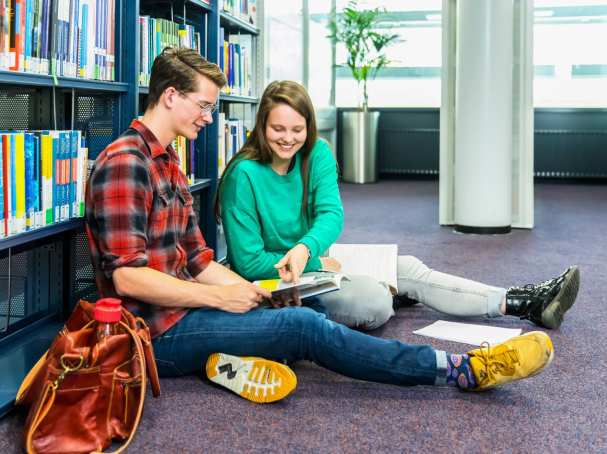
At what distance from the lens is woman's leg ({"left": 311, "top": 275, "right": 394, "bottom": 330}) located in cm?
230

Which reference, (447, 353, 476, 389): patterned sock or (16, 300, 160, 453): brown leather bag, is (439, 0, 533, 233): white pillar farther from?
(16, 300, 160, 453): brown leather bag

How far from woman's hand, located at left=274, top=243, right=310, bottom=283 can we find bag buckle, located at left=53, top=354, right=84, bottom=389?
619 millimetres

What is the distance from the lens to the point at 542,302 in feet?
8.16

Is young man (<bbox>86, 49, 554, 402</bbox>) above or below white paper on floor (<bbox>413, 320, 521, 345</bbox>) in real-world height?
above

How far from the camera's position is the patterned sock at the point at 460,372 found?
1.83 metres

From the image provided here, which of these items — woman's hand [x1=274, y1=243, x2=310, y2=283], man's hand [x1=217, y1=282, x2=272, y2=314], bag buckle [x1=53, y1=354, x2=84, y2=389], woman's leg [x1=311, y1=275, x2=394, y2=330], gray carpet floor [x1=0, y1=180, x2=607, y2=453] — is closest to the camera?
bag buckle [x1=53, y1=354, x2=84, y2=389]

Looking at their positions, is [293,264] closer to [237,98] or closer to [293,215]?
[293,215]

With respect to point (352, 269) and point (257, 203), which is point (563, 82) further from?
point (257, 203)

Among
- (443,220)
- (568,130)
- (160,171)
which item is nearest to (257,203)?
(160,171)

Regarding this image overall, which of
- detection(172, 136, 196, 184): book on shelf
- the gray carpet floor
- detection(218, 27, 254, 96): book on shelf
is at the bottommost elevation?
the gray carpet floor

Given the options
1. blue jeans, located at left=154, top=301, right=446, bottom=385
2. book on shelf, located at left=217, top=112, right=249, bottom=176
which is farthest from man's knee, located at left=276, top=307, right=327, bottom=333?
book on shelf, located at left=217, top=112, right=249, bottom=176

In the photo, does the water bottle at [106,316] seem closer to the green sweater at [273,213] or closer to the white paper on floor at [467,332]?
the green sweater at [273,213]

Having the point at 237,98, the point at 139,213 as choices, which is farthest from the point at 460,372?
the point at 237,98

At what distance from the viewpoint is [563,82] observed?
7.98m
